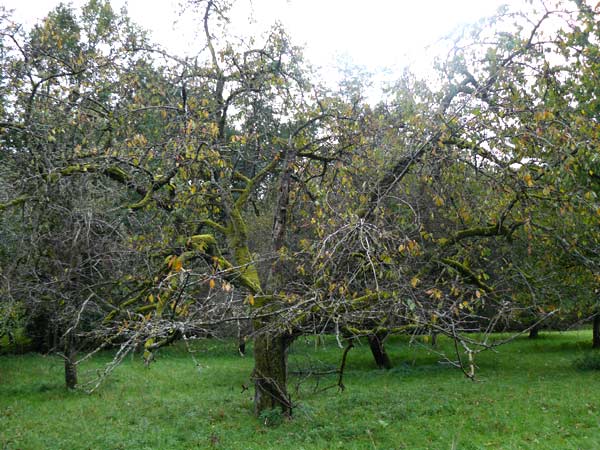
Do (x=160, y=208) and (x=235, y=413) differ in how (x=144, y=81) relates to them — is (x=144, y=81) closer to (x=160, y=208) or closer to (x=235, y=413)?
(x=160, y=208)

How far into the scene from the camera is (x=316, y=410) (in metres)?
9.79

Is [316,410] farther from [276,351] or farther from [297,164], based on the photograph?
[297,164]

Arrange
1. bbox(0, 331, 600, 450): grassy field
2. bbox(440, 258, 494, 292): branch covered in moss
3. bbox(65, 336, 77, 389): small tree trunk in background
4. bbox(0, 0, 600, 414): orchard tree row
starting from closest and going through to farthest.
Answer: bbox(0, 0, 600, 414): orchard tree row < bbox(440, 258, 494, 292): branch covered in moss < bbox(0, 331, 600, 450): grassy field < bbox(65, 336, 77, 389): small tree trunk in background

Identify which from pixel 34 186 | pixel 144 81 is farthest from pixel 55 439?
pixel 144 81

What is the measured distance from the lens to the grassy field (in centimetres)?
795

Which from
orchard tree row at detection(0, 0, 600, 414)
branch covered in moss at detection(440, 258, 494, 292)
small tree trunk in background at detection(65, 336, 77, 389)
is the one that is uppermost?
orchard tree row at detection(0, 0, 600, 414)

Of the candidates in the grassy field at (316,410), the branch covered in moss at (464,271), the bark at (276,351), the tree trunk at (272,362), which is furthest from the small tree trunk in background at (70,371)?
the branch covered in moss at (464,271)

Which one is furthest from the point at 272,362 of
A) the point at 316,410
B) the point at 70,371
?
the point at 70,371

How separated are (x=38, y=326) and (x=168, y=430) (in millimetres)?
13797

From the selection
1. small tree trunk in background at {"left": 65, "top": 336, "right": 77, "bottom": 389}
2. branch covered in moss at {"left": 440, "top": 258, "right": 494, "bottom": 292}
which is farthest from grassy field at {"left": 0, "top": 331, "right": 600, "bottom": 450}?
branch covered in moss at {"left": 440, "top": 258, "right": 494, "bottom": 292}

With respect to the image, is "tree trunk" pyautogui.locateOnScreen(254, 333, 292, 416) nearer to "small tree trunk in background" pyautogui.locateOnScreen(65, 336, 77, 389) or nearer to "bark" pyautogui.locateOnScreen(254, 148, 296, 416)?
"bark" pyautogui.locateOnScreen(254, 148, 296, 416)

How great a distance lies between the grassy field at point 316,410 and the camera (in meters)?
7.95

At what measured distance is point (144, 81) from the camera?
30.5 ft

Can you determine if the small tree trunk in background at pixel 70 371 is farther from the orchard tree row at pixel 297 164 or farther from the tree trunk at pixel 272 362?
the tree trunk at pixel 272 362
